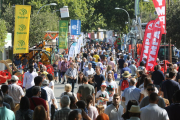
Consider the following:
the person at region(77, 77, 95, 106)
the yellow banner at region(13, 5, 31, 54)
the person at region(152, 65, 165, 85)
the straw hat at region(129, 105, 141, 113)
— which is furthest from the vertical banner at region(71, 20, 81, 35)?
the straw hat at region(129, 105, 141, 113)

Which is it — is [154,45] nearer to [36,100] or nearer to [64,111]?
[36,100]

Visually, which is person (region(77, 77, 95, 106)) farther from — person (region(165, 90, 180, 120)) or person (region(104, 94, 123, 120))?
person (region(165, 90, 180, 120))

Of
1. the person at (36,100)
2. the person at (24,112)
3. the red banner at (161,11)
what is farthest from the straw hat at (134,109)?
the red banner at (161,11)

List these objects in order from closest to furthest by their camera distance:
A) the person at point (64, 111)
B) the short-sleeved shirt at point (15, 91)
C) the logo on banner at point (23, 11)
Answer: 1. the person at point (64, 111)
2. the short-sleeved shirt at point (15, 91)
3. the logo on banner at point (23, 11)

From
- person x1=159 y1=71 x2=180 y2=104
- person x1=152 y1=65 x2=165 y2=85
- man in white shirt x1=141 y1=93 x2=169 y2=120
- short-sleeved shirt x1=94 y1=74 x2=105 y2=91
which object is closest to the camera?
man in white shirt x1=141 y1=93 x2=169 y2=120

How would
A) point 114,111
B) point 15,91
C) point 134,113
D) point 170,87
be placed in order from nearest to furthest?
point 134,113 → point 114,111 → point 170,87 → point 15,91

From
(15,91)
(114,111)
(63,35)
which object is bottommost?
(114,111)

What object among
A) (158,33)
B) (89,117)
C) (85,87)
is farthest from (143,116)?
(158,33)

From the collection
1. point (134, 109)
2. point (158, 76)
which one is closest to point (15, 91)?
point (134, 109)

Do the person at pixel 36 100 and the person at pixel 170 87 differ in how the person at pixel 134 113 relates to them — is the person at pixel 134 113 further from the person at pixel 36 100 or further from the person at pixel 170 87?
Result: the person at pixel 170 87

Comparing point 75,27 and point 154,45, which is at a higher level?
point 75,27

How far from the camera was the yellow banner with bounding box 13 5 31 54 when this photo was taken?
15367 mm

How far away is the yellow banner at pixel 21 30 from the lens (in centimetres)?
1537

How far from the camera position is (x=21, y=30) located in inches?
614
